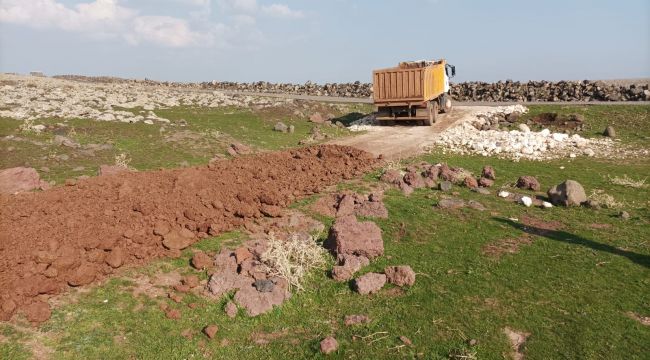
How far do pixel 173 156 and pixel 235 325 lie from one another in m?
11.2

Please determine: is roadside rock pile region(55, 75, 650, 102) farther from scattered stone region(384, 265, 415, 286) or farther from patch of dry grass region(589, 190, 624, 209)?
scattered stone region(384, 265, 415, 286)

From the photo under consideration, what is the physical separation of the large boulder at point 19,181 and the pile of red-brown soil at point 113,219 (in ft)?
4.64

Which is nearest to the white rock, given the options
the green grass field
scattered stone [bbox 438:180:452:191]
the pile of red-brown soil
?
the green grass field

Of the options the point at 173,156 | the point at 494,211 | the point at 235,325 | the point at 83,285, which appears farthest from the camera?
the point at 173,156

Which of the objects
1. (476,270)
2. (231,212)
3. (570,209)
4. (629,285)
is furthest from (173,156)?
(629,285)

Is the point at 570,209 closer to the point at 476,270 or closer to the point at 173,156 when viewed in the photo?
the point at 476,270

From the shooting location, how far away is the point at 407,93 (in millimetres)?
26219

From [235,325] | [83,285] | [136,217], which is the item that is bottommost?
[235,325]

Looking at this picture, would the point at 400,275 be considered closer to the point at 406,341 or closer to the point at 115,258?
the point at 406,341

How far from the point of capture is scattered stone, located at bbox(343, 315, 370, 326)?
26.0ft

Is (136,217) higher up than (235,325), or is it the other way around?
(136,217)

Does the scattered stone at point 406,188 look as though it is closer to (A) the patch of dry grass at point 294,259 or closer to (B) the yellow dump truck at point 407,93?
(A) the patch of dry grass at point 294,259

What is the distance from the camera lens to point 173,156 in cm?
1775

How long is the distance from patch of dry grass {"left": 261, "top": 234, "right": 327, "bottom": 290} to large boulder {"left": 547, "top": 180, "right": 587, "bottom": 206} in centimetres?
784
